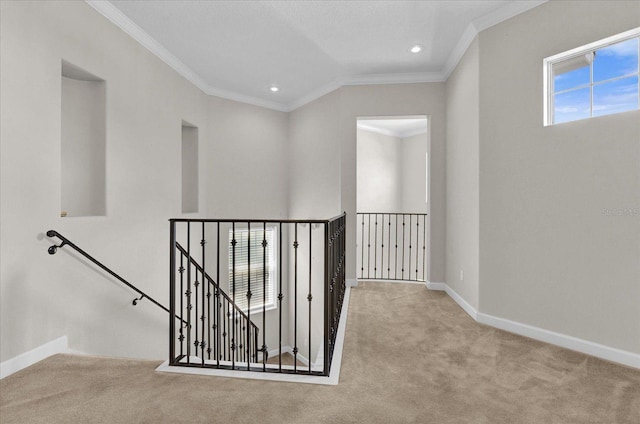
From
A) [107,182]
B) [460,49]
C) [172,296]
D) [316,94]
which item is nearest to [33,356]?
[172,296]

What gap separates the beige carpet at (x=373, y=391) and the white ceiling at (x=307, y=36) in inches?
132

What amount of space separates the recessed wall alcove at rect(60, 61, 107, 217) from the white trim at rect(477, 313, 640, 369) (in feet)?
14.4

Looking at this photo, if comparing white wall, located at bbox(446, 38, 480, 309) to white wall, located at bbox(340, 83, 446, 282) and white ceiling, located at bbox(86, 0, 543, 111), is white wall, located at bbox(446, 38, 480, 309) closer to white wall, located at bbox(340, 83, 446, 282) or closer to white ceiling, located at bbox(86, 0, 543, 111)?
white wall, located at bbox(340, 83, 446, 282)

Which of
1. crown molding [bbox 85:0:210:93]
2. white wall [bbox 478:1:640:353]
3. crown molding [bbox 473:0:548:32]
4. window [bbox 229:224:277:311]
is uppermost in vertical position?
crown molding [bbox 85:0:210:93]

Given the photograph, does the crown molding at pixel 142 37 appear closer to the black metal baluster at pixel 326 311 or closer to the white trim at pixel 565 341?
the black metal baluster at pixel 326 311

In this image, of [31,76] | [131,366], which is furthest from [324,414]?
[31,76]

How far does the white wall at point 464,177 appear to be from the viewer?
3.53 metres

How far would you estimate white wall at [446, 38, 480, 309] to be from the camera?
353cm

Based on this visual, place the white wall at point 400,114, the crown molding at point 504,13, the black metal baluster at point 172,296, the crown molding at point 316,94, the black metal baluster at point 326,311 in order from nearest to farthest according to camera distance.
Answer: the black metal baluster at point 326,311
the black metal baluster at point 172,296
the crown molding at point 504,13
the white wall at point 400,114
the crown molding at point 316,94

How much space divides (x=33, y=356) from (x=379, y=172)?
722 centimetres

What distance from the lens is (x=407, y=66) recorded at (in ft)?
15.0

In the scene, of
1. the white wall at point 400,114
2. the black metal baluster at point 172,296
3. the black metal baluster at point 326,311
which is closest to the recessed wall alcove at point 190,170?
the white wall at point 400,114

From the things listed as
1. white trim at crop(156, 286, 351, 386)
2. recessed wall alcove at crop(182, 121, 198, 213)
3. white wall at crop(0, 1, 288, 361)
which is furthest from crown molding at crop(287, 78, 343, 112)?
white trim at crop(156, 286, 351, 386)

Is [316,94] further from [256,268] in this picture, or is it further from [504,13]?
[256,268]
